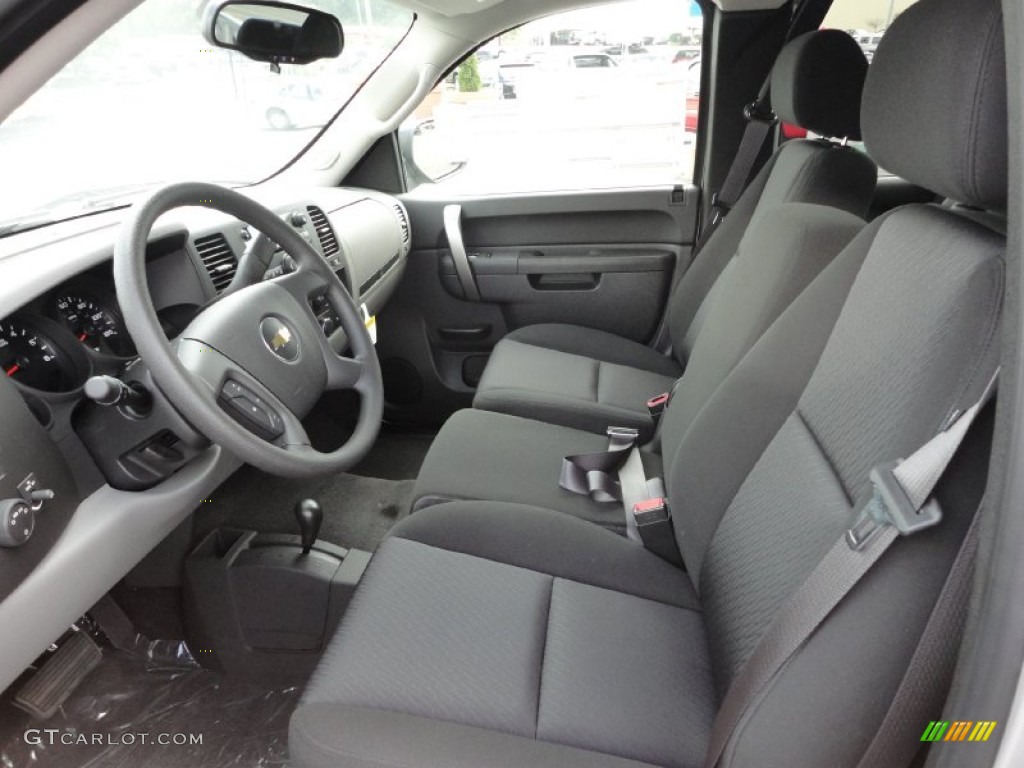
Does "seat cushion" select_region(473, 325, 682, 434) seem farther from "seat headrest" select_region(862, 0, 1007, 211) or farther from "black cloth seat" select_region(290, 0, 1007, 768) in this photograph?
"seat headrest" select_region(862, 0, 1007, 211)

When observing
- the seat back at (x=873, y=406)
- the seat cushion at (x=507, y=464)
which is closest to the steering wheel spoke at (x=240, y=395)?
the seat cushion at (x=507, y=464)

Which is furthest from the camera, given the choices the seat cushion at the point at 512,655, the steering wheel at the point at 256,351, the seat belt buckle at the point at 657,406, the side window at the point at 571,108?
the side window at the point at 571,108

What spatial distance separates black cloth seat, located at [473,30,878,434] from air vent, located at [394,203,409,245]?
507mm

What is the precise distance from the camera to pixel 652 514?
50.8 inches

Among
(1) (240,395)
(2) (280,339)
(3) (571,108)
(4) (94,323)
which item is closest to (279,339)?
(2) (280,339)

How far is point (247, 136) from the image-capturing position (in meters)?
2.37

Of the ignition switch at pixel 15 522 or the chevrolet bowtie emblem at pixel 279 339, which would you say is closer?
the ignition switch at pixel 15 522

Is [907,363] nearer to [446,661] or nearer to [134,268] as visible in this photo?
[446,661]

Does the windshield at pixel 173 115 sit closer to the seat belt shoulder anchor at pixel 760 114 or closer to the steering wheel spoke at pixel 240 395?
the steering wheel spoke at pixel 240 395

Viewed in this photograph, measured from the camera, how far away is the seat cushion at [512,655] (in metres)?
0.86

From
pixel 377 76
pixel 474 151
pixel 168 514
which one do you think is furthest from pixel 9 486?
pixel 474 151

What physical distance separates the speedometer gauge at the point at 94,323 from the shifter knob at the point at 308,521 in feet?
1.53

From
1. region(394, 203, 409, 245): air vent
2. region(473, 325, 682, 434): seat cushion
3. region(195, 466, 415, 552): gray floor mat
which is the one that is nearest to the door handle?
region(394, 203, 409, 245): air vent

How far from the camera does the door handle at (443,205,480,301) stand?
2.44 m
